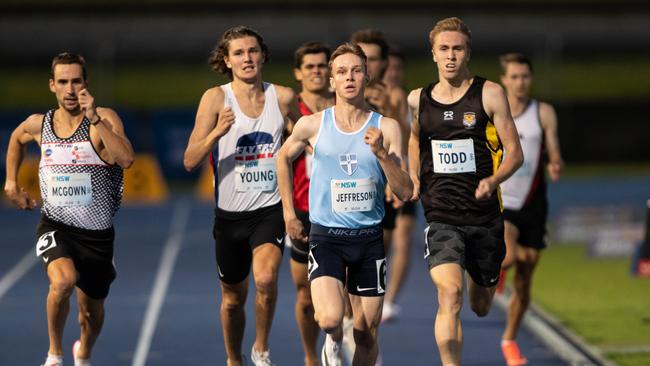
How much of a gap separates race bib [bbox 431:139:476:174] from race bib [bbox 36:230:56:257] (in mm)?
2654

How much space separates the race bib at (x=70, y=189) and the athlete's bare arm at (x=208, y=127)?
2.32 ft

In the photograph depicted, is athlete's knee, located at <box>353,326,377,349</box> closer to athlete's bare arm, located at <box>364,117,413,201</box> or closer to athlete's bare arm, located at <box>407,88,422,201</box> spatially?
athlete's bare arm, located at <box>364,117,413,201</box>

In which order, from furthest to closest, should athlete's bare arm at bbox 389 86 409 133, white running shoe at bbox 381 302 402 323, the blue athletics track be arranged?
white running shoe at bbox 381 302 402 323 < athlete's bare arm at bbox 389 86 409 133 < the blue athletics track

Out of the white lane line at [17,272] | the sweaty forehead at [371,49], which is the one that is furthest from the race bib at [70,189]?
the white lane line at [17,272]

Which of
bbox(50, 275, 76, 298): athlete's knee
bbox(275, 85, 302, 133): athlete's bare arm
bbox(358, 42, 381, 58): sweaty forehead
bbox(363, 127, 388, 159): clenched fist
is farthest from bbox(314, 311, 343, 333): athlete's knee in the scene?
bbox(358, 42, 381, 58): sweaty forehead

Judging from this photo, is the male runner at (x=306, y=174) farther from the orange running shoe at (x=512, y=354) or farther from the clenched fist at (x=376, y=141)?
the clenched fist at (x=376, y=141)

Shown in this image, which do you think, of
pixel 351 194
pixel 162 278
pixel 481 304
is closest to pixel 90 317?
pixel 351 194

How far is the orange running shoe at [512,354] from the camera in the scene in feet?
32.6

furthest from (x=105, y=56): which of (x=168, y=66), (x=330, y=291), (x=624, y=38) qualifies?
(x=330, y=291)

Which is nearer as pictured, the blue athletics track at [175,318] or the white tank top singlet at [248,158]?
the white tank top singlet at [248,158]

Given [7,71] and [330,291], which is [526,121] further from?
[7,71]

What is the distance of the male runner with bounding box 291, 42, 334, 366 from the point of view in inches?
368

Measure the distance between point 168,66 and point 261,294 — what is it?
2827cm

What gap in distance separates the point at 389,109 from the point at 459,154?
102 inches
